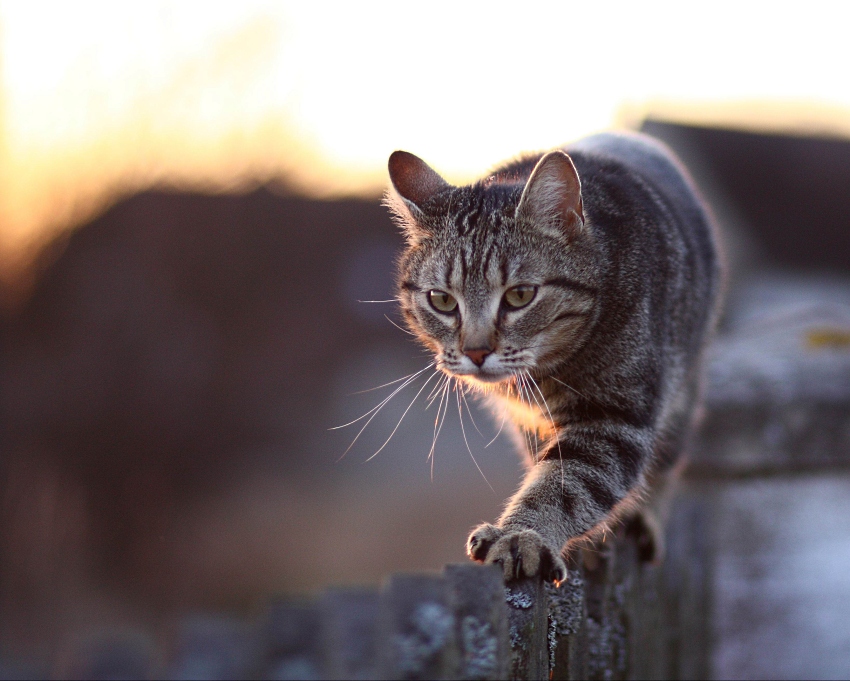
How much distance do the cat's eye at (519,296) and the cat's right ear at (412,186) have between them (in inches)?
16.2

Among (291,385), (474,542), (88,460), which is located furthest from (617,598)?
(291,385)

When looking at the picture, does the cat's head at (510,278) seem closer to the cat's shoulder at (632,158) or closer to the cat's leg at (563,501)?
the cat's leg at (563,501)

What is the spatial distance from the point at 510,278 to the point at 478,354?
256 mm

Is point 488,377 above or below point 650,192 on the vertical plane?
below

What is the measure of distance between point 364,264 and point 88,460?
413 centimetres

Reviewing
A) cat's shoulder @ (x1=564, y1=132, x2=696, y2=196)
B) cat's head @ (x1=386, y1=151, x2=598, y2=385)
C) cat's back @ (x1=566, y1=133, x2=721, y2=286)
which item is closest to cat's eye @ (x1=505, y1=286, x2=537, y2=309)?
cat's head @ (x1=386, y1=151, x2=598, y2=385)

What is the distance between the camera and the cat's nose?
2.32 metres

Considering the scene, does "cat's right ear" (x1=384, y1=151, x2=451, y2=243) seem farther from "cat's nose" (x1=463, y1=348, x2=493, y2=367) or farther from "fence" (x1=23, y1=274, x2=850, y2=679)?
"fence" (x1=23, y1=274, x2=850, y2=679)

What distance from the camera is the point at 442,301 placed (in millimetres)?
2535

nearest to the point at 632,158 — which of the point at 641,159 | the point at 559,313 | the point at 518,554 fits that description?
the point at 641,159

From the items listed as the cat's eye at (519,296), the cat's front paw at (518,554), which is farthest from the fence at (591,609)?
the cat's eye at (519,296)

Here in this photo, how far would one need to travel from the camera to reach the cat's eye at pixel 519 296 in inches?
94.7

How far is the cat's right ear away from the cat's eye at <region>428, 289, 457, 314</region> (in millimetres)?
233

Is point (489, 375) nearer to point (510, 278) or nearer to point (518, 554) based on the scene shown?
point (510, 278)
